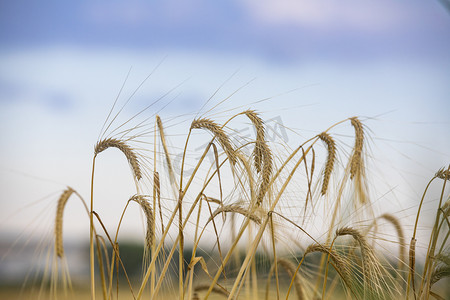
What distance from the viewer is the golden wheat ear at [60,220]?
1011mm

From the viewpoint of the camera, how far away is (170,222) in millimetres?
960

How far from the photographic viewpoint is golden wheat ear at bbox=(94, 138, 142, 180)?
102 centimetres

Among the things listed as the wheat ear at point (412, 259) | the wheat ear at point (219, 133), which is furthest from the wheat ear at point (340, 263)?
the wheat ear at point (219, 133)

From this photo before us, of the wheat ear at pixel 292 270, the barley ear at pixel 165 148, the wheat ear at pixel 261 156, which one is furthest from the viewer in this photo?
the wheat ear at pixel 292 270

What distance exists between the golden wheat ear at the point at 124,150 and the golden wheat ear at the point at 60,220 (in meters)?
0.13

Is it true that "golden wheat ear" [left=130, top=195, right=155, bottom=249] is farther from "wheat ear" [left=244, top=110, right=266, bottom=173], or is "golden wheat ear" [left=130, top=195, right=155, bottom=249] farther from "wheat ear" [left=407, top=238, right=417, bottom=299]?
"wheat ear" [left=407, top=238, right=417, bottom=299]

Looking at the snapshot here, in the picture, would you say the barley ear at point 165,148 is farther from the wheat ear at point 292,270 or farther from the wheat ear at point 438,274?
the wheat ear at point 438,274

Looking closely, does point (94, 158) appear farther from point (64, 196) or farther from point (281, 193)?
point (281, 193)

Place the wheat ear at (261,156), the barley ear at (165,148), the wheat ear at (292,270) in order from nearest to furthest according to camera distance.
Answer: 1. the wheat ear at (261,156)
2. the barley ear at (165,148)
3. the wheat ear at (292,270)

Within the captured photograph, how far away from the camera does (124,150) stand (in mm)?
Answer: 1039

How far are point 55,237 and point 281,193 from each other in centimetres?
52

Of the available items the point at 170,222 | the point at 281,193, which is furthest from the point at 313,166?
the point at 170,222

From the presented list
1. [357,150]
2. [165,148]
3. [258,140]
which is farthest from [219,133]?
[357,150]

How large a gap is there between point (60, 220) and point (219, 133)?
43 centimetres
